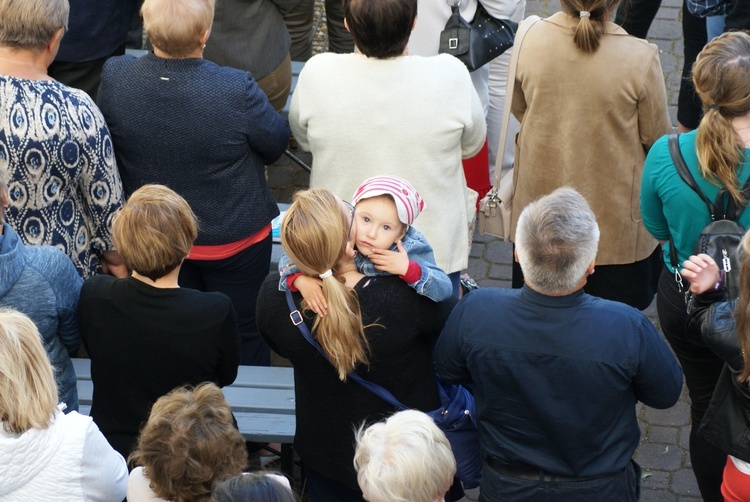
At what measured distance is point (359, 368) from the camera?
299cm

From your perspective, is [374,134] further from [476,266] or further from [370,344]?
[476,266]

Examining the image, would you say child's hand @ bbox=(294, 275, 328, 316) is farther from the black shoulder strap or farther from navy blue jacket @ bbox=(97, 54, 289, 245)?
the black shoulder strap

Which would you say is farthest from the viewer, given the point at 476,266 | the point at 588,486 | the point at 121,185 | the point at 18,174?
the point at 476,266

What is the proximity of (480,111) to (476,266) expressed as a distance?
204 centimetres

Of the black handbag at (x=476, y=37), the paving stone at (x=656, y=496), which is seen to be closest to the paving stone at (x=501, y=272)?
the black handbag at (x=476, y=37)

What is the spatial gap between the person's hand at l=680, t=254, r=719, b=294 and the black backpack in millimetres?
58

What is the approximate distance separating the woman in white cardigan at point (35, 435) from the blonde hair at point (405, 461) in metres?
0.75

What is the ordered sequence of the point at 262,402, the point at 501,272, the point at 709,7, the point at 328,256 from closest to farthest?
the point at 328,256 < the point at 262,402 < the point at 709,7 < the point at 501,272

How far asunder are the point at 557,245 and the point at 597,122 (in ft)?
4.37

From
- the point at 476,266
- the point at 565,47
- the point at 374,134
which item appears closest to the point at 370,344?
the point at 374,134

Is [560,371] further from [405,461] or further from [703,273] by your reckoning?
[703,273]

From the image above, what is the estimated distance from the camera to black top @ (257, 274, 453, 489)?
2.92m

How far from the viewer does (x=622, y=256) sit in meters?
4.16

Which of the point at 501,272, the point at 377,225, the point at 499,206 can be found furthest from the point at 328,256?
the point at 501,272
